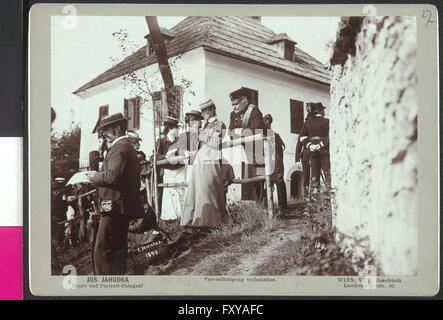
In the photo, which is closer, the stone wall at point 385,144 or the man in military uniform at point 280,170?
the stone wall at point 385,144

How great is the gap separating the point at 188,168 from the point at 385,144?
126 centimetres

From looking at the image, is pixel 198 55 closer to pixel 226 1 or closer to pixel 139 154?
pixel 226 1

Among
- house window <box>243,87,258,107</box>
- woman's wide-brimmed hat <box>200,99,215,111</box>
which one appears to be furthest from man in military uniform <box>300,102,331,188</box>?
woman's wide-brimmed hat <box>200,99,215,111</box>

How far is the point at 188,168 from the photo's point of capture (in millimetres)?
3404

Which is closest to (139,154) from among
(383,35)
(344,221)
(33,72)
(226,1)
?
(33,72)

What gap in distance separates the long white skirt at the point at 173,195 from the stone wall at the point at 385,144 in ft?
3.52

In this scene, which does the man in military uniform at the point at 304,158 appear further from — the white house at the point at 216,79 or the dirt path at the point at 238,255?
the dirt path at the point at 238,255

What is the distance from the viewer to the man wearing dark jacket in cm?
335

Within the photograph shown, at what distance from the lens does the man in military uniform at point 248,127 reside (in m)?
3.38

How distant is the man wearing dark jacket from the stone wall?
1.39m

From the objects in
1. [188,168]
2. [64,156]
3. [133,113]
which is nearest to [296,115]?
[188,168]

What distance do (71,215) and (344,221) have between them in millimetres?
1771

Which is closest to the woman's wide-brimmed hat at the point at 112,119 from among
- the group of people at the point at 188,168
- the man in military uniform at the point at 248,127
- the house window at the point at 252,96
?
the group of people at the point at 188,168
